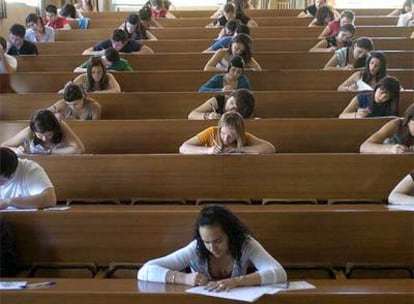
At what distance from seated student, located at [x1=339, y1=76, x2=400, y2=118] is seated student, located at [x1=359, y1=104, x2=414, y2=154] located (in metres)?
0.36

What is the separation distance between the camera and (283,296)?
7.54ft

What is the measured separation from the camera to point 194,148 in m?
3.91

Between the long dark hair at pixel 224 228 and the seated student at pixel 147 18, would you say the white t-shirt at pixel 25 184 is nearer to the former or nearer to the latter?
the long dark hair at pixel 224 228

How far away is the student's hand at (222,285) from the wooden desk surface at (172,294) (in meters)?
0.06

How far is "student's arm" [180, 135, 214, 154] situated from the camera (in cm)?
385

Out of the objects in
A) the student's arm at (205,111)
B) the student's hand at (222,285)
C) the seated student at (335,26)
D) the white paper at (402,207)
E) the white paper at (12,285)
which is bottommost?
the white paper at (12,285)

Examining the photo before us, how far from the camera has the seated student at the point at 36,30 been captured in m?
7.35

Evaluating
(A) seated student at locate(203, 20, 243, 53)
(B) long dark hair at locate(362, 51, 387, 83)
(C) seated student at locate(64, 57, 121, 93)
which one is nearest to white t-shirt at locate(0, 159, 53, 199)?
(C) seated student at locate(64, 57, 121, 93)

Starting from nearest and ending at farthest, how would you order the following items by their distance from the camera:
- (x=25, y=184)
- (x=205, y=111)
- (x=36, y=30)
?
(x=25, y=184), (x=205, y=111), (x=36, y=30)

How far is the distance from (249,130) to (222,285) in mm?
2006

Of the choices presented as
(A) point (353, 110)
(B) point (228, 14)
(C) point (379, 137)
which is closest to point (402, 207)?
(C) point (379, 137)

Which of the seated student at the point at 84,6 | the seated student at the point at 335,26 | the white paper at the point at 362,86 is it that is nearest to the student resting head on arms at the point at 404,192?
the white paper at the point at 362,86

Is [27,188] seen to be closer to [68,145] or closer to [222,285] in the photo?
[68,145]

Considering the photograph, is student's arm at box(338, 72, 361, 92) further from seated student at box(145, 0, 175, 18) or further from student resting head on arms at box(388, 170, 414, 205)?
seated student at box(145, 0, 175, 18)
